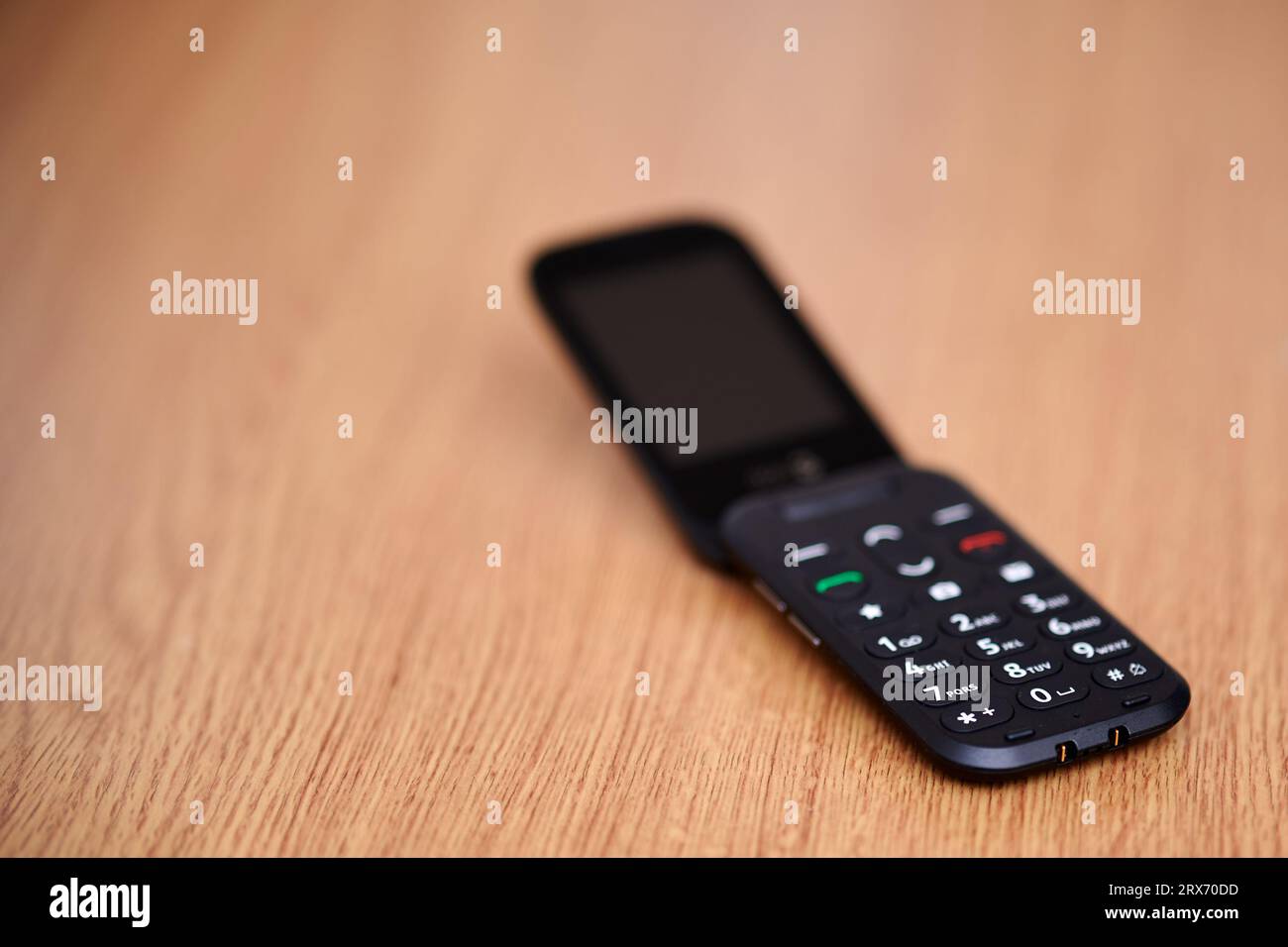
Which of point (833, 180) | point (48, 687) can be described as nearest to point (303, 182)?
point (833, 180)

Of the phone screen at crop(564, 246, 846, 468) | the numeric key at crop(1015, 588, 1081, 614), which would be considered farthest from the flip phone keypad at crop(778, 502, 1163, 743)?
the phone screen at crop(564, 246, 846, 468)

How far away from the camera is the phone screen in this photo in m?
0.72

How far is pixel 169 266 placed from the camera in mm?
916

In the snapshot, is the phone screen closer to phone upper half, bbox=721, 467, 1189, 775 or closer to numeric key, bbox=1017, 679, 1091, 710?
phone upper half, bbox=721, 467, 1189, 775

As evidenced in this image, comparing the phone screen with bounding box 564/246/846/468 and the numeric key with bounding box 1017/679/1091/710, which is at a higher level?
the phone screen with bounding box 564/246/846/468

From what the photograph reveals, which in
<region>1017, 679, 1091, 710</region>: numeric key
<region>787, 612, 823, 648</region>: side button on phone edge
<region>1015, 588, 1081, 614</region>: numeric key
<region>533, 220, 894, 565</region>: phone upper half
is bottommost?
<region>787, 612, 823, 648</region>: side button on phone edge

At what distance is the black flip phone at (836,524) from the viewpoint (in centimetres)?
52

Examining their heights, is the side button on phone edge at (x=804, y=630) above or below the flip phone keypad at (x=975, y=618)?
below

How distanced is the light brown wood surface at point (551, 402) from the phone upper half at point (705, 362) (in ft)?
0.11

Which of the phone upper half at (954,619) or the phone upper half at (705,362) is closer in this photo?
the phone upper half at (954,619)

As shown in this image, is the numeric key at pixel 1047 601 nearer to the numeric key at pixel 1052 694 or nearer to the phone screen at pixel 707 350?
the numeric key at pixel 1052 694

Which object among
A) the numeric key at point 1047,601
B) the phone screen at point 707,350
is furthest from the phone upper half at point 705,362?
the numeric key at point 1047,601

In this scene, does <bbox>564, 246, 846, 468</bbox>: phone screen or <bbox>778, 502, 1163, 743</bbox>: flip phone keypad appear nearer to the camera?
<bbox>778, 502, 1163, 743</bbox>: flip phone keypad
